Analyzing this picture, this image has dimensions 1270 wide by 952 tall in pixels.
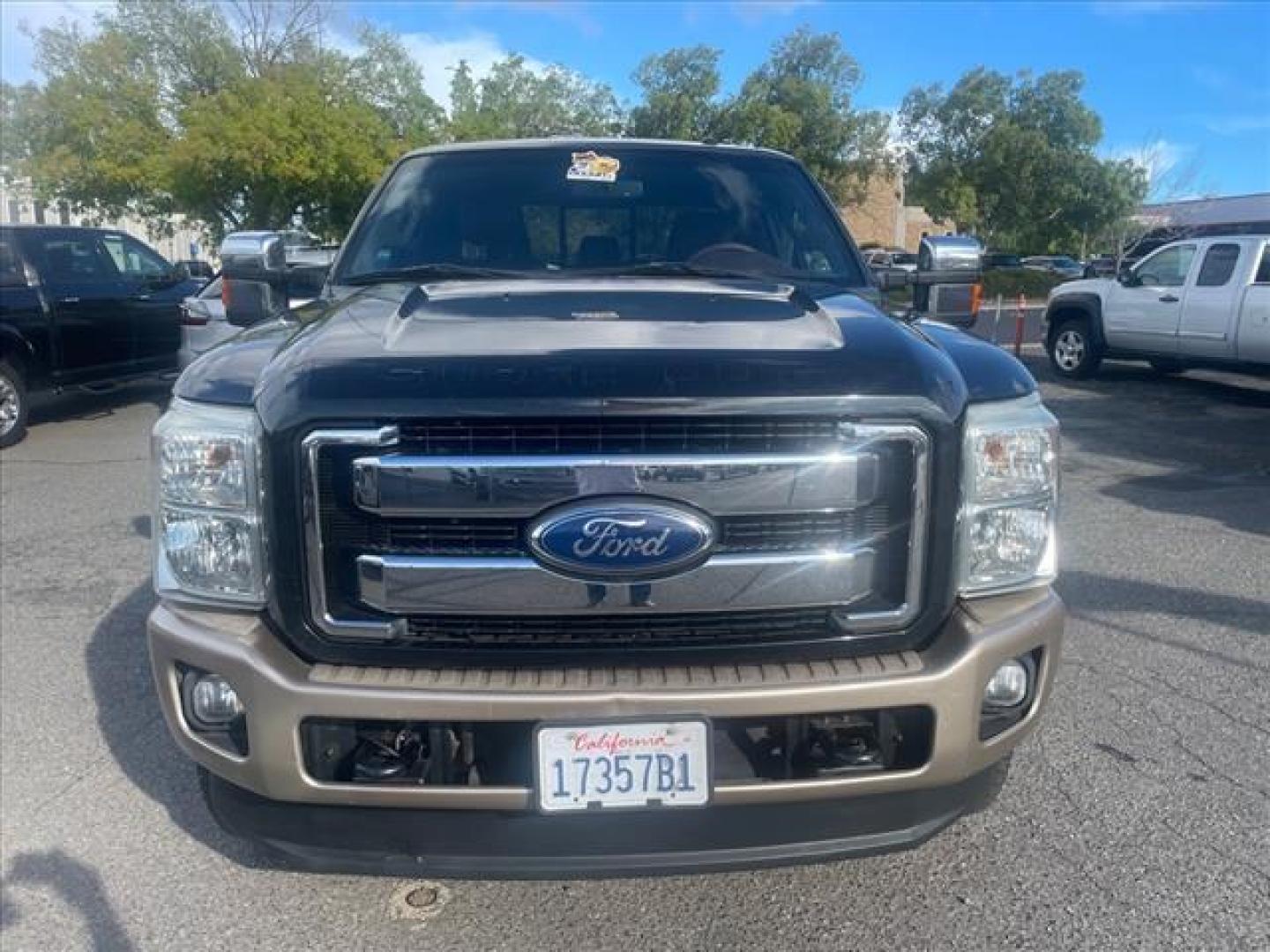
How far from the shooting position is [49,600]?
5.07 metres

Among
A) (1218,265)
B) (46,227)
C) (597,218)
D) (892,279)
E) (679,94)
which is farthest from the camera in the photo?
(679,94)

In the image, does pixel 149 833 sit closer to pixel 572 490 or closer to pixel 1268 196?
pixel 572 490

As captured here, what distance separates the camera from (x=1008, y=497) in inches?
91.7

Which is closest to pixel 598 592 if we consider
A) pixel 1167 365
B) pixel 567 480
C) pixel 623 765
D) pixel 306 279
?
pixel 567 480

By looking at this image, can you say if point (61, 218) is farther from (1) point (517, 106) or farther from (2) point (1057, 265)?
(2) point (1057, 265)

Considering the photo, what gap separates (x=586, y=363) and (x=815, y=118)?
4543 cm

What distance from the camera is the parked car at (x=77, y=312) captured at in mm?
9180

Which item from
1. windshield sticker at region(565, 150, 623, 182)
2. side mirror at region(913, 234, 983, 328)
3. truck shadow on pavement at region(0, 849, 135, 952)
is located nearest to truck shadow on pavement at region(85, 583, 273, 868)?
truck shadow on pavement at region(0, 849, 135, 952)

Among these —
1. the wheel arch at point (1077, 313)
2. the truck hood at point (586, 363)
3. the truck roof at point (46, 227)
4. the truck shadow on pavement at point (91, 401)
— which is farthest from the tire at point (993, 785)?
the wheel arch at point (1077, 313)

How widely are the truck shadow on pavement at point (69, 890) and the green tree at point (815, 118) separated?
41.6m

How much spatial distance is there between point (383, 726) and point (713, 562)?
29.5 inches

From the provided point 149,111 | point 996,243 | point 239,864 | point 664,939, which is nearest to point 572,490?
point 664,939

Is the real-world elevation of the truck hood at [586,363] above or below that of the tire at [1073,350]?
above

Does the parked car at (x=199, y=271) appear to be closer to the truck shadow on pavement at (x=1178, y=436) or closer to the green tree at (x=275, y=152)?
the green tree at (x=275, y=152)
